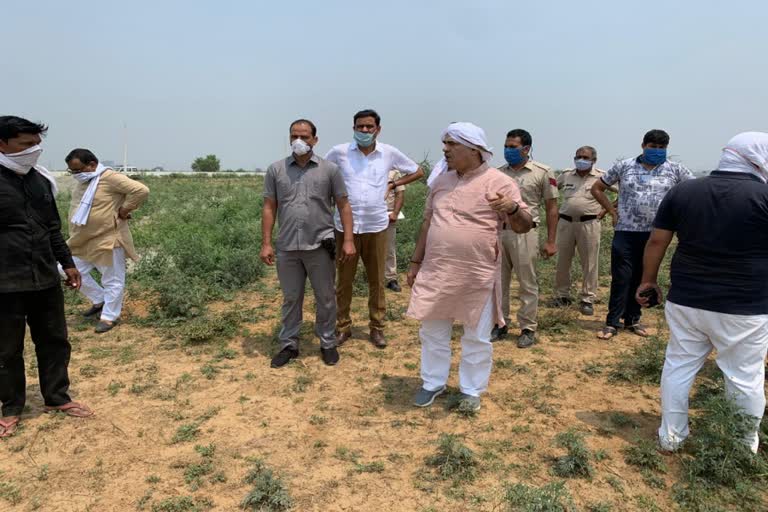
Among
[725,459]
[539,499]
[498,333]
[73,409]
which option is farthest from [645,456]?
[73,409]

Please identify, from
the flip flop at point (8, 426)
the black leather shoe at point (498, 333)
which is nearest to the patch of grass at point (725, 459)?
the black leather shoe at point (498, 333)

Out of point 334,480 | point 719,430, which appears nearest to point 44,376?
point 334,480

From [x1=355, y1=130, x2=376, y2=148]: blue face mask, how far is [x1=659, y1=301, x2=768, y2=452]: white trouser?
8.48 ft

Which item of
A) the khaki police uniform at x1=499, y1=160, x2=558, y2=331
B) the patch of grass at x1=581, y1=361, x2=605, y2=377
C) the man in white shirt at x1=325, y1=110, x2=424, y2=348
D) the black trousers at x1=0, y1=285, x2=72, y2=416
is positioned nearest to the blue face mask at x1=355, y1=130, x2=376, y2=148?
the man in white shirt at x1=325, y1=110, x2=424, y2=348

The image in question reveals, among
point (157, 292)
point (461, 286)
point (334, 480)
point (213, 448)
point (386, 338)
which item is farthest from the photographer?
point (157, 292)

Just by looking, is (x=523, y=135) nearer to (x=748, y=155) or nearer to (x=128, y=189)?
(x=748, y=155)

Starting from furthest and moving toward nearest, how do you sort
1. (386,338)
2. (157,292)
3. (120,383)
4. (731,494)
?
(157,292) → (386,338) → (120,383) → (731,494)

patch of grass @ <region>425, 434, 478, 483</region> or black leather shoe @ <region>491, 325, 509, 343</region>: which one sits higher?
patch of grass @ <region>425, 434, 478, 483</region>

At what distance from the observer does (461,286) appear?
10.3 feet

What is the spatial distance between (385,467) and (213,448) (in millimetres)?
1010

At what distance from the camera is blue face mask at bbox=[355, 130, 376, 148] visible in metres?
4.27

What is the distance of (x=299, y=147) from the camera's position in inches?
153

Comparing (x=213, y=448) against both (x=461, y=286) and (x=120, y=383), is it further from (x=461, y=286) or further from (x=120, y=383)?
(x=461, y=286)

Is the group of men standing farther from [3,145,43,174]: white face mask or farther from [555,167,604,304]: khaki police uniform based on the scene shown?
[555,167,604,304]: khaki police uniform
